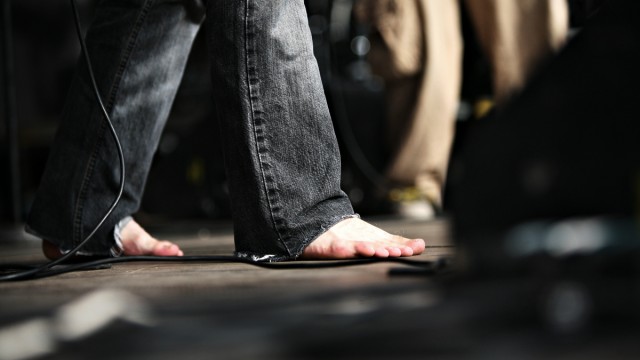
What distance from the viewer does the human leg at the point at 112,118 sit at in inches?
45.7

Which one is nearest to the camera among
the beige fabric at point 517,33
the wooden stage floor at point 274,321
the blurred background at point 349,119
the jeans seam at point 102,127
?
the wooden stage floor at point 274,321

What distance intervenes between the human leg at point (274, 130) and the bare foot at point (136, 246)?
0.81ft

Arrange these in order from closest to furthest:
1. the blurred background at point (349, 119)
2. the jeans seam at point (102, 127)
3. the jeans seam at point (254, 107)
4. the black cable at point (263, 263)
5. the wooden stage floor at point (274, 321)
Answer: the wooden stage floor at point (274, 321) → the black cable at point (263, 263) → the jeans seam at point (254, 107) → the jeans seam at point (102, 127) → the blurred background at point (349, 119)

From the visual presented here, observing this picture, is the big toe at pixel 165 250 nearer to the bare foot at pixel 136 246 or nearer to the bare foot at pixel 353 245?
the bare foot at pixel 136 246

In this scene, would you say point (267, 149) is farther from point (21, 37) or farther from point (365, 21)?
point (21, 37)

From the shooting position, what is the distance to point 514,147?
561 mm

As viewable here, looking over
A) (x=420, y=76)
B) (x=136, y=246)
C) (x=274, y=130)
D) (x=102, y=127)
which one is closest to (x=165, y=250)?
(x=136, y=246)

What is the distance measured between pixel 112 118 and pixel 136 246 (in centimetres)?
19

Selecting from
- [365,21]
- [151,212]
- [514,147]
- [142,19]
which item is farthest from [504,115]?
[151,212]

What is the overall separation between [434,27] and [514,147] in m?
2.01

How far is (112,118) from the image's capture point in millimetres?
1182

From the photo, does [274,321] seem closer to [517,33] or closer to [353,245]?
[353,245]

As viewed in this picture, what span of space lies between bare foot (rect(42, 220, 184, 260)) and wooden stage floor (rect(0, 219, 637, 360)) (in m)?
0.36


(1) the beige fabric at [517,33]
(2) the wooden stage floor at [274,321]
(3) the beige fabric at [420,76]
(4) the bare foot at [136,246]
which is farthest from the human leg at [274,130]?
(3) the beige fabric at [420,76]
